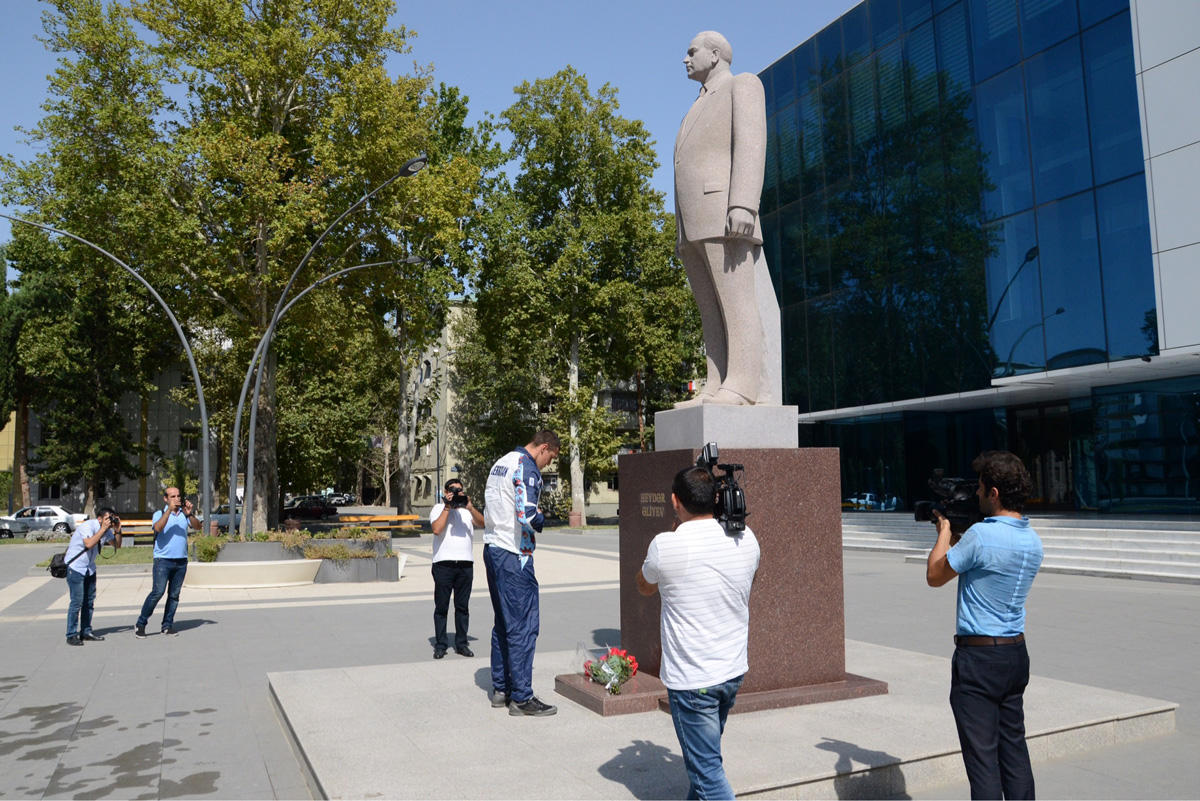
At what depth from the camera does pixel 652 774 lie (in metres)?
4.78

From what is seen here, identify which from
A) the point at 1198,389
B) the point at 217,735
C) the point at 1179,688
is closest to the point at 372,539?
the point at 217,735

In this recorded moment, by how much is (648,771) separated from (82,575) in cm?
868

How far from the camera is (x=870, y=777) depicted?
4.77m

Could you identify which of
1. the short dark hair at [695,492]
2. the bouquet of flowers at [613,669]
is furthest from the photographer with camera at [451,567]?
the short dark hair at [695,492]

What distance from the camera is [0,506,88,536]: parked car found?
38.6m

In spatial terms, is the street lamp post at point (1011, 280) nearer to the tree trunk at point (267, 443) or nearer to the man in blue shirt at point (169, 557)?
the man in blue shirt at point (169, 557)

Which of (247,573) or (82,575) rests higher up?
(82,575)

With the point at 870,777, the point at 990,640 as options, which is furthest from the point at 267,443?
the point at 990,640

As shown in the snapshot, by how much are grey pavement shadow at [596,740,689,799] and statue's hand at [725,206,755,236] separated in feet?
12.4

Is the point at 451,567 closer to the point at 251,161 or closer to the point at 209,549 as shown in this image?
the point at 209,549

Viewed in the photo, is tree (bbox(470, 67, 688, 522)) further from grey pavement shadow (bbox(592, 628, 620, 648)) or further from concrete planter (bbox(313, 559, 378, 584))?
grey pavement shadow (bbox(592, 628, 620, 648))

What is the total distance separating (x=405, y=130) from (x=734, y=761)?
27.5 meters

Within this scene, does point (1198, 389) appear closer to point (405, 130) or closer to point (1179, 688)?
point (1179, 688)

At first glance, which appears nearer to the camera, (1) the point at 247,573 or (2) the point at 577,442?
(1) the point at 247,573
